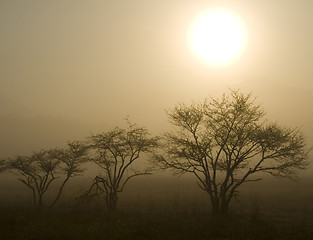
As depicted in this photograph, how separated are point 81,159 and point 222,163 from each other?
57.1ft

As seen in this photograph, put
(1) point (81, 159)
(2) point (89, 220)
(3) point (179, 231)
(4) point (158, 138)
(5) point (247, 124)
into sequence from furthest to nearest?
(1) point (81, 159), (4) point (158, 138), (5) point (247, 124), (2) point (89, 220), (3) point (179, 231)

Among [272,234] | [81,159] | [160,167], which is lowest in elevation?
[272,234]

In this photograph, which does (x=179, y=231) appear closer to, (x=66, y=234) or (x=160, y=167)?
(x=66, y=234)

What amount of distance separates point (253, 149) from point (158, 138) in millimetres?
10450

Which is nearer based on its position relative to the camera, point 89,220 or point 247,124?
point 89,220

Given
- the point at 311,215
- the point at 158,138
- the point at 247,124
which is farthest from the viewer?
the point at 158,138

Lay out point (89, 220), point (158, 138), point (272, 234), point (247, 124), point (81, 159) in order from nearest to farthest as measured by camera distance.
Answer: point (272, 234) → point (89, 220) → point (247, 124) → point (158, 138) → point (81, 159)

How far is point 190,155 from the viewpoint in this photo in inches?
1342

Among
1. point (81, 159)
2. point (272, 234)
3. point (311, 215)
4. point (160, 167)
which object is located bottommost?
point (272, 234)

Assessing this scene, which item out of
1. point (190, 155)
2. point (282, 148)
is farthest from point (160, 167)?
point (282, 148)

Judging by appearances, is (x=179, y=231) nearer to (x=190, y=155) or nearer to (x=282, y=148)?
(x=190, y=155)

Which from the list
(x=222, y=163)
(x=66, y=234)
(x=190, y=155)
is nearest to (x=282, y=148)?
(x=222, y=163)

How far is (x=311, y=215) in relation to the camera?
103ft

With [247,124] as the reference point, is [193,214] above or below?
below
